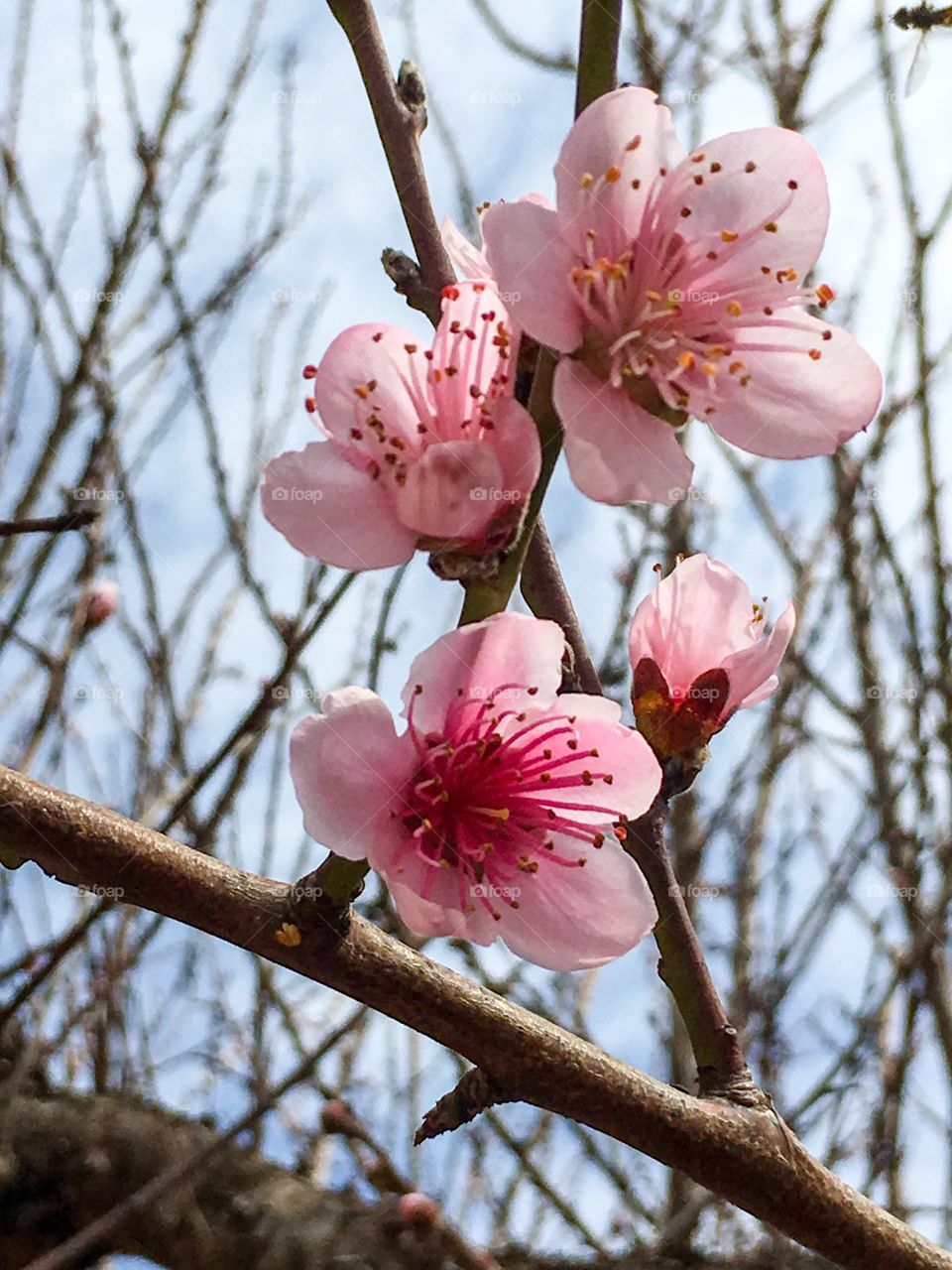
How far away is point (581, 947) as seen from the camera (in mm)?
1021

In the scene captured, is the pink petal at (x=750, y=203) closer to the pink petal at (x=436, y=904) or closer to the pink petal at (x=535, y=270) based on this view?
the pink petal at (x=535, y=270)

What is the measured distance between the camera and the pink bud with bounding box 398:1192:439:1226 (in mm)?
2162

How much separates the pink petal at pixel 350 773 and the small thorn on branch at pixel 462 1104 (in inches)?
7.4

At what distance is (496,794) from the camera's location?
43.1 inches

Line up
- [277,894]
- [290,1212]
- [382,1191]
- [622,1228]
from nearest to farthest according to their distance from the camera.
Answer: [277,894] < [290,1212] < [382,1191] < [622,1228]

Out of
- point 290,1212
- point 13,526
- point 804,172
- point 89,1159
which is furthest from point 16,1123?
point 804,172

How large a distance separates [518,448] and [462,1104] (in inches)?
19.8

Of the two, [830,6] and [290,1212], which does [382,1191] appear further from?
[830,6]

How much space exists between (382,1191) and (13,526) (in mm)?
Answer: 1954

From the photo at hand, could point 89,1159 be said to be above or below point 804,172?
below

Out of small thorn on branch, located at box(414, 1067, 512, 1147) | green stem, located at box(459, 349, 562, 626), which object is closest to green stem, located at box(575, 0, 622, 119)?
green stem, located at box(459, 349, 562, 626)

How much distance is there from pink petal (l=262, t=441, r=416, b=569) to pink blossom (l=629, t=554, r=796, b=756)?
1.10ft

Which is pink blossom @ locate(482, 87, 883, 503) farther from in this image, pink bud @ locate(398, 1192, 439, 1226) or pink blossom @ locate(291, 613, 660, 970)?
pink bud @ locate(398, 1192, 439, 1226)

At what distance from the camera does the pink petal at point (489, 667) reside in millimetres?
916
